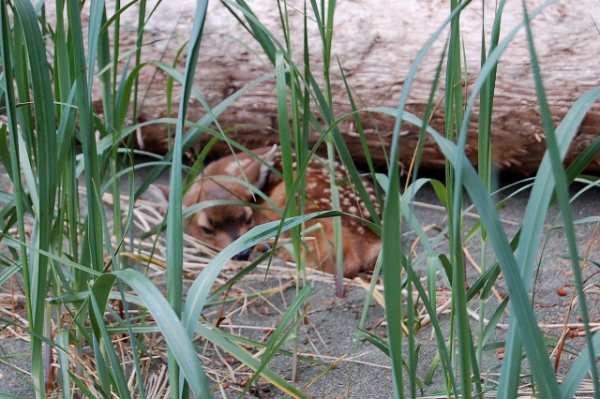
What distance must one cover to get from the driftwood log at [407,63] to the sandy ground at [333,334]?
0.41 meters

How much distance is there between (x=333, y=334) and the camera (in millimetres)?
1777

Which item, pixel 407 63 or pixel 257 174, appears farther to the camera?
pixel 257 174

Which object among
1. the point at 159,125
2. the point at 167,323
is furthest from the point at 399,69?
the point at 167,323

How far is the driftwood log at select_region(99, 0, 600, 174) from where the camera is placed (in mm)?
2373

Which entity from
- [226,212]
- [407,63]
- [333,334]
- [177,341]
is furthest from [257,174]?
[177,341]

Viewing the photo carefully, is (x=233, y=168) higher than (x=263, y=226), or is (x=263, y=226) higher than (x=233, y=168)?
(x=263, y=226)

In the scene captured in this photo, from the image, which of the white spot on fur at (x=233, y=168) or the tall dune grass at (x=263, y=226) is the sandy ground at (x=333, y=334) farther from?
the white spot on fur at (x=233, y=168)

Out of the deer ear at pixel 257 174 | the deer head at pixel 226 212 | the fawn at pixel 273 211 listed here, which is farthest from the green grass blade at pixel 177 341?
the deer ear at pixel 257 174

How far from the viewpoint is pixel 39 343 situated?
3.82 ft

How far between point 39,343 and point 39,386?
0.09 meters

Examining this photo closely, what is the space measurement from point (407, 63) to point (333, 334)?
1.22m

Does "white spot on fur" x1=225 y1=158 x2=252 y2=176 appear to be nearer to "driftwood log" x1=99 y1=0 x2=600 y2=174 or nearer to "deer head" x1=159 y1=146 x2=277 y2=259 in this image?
"deer head" x1=159 y1=146 x2=277 y2=259

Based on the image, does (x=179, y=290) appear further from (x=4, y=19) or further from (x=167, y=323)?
(x=4, y=19)

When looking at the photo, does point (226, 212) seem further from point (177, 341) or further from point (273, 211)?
point (177, 341)
